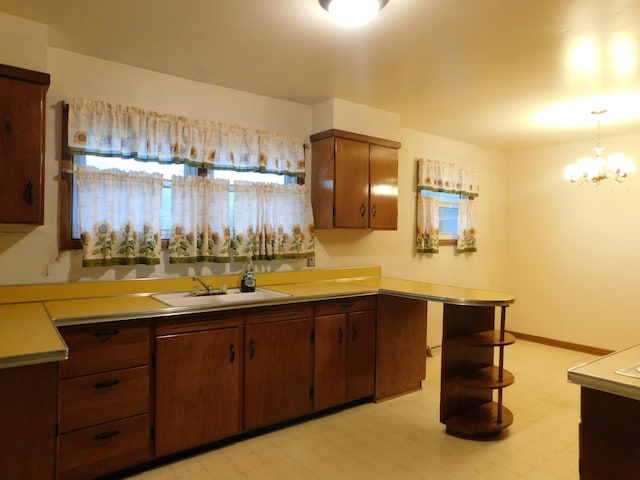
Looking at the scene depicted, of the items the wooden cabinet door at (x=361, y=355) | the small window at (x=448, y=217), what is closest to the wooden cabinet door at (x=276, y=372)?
the wooden cabinet door at (x=361, y=355)

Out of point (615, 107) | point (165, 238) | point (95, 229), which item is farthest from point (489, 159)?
point (95, 229)

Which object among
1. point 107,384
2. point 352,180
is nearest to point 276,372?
point 107,384

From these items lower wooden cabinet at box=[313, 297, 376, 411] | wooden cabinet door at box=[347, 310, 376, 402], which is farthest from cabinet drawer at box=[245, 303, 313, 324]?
wooden cabinet door at box=[347, 310, 376, 402]

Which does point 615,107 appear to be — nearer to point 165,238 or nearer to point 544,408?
point 544,408

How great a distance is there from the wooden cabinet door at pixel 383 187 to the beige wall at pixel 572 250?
2.51m

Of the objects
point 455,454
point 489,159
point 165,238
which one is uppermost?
point 489,159

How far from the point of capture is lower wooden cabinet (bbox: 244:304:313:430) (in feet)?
8.52

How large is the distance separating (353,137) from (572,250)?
3.25 metres

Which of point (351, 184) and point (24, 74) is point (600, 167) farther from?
point (24, 74)

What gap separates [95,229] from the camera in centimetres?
251

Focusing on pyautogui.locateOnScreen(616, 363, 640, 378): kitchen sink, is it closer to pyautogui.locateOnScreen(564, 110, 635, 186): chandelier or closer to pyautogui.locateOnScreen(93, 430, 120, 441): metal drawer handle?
pyautogui.locateOnScreen(93, 430, 120, 441): metal drawer handle

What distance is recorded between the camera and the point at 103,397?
210 cm

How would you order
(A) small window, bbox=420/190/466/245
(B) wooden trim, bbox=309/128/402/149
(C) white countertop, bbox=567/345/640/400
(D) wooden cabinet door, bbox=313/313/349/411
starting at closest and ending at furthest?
(C) white countertop, bbox=567/345/640/400, (D) wooden cabinet door, bbox=313/313/349/411, (B) wooden trim, bbox=309/128/402/149, (A) small window, bbox=420/190/466/245

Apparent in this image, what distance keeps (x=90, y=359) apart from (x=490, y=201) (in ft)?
15.9
